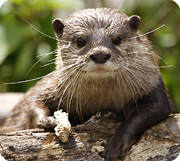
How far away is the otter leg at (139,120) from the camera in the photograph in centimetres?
226

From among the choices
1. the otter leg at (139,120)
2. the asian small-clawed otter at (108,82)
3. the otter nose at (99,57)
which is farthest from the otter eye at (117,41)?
the otter leg at (139,120)

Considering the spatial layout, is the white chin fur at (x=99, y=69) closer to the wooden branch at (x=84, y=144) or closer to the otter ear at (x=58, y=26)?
the wooden branch at (x=84, y=144)

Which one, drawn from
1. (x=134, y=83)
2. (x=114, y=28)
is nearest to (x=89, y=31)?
(x=114, y=28)

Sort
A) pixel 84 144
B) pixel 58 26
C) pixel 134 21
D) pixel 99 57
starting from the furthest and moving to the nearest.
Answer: pixel 58 26 → pixel 134 21 → pixel 84 144 → pixel 99 57

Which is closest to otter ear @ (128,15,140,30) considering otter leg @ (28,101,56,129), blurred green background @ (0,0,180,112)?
otter leg @ (28,101,56,129)

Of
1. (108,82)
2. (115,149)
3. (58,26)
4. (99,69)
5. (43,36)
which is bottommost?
(115,149)

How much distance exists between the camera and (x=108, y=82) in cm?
250

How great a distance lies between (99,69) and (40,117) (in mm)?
648

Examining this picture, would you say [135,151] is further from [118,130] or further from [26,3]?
[26,3]

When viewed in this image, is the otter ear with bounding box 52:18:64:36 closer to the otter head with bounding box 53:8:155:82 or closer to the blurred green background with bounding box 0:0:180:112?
the otter head with bounding box 53:8:155:82

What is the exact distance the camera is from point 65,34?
102 inches

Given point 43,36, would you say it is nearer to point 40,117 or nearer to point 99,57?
point 40,117

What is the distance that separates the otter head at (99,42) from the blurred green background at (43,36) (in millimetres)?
1764

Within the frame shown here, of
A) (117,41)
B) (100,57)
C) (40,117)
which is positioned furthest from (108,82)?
(40,117)
